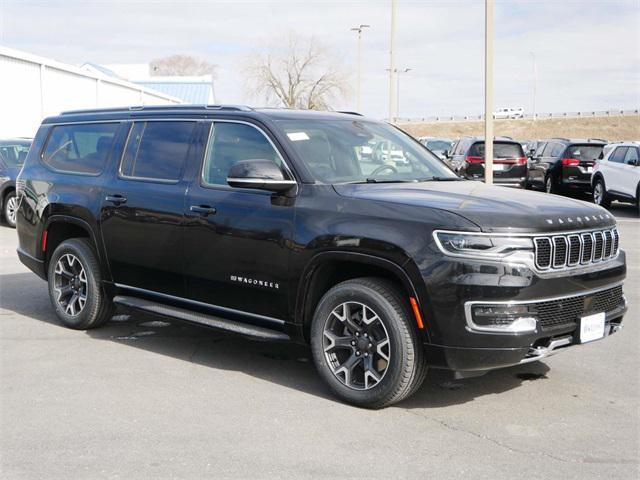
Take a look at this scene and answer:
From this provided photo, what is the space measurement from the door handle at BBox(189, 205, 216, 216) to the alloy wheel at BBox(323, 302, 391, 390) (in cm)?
128

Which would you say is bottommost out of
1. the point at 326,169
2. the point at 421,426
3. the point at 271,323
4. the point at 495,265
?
the point at 421,426

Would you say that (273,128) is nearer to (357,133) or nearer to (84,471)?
(357,133)

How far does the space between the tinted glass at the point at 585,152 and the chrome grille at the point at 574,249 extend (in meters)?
18.3

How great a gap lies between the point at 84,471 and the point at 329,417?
1522mm

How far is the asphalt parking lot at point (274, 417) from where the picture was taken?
434cm

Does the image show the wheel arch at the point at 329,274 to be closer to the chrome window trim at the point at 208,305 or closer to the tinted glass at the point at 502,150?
the chrome window trim at the point at 208,305

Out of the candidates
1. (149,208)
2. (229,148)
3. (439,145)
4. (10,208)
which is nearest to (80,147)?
(149,208)

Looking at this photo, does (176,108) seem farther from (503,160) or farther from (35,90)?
(35,90)

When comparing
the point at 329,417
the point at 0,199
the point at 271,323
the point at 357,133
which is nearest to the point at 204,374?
the point at 271,323

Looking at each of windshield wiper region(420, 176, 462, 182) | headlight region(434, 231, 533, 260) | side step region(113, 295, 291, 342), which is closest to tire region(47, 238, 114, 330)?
side step region(113, 295, 291, 342)

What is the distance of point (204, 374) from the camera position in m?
6.05

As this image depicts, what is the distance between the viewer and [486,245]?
482 centimetres

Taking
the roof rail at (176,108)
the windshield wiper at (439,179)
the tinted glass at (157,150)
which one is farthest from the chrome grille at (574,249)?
the tinted glass at (157,150)

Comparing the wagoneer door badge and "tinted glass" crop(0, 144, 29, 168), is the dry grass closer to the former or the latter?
"tinted glass" crop(0, 144, 29, 168)
